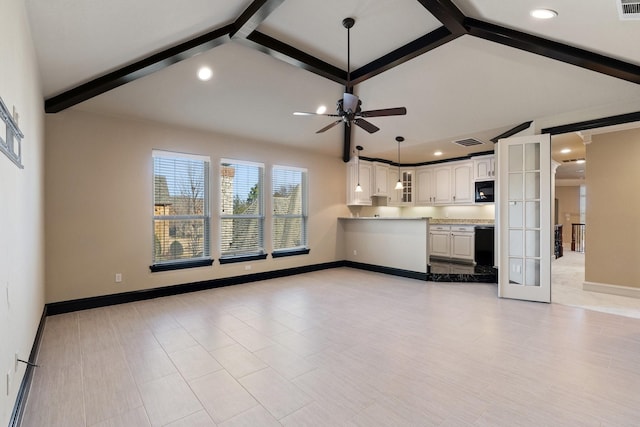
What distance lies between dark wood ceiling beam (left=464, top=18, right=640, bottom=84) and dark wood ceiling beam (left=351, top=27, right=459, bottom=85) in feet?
0.95

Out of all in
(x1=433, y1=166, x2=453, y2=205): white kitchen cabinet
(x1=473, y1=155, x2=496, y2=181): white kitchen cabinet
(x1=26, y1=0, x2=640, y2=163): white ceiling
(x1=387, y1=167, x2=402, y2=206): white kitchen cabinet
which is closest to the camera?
(x1=26, y1=0, x2=640, y2=163): white ceiling

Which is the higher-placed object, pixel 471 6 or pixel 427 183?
pixel 471 6

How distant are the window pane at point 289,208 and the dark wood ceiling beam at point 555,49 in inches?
159

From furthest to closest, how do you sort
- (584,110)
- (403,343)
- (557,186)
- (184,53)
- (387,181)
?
(557,186), (387,181), (584,110), (184,53), (403,343)

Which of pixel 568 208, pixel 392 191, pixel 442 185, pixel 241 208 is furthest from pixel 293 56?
pixel 568 208

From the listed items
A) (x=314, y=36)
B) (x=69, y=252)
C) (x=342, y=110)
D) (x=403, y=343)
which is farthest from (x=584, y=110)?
(x=69, y=252)

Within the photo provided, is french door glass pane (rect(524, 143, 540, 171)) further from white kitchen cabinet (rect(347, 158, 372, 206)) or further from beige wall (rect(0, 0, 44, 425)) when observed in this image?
beige wall (rect(0, 0, 44, 425))

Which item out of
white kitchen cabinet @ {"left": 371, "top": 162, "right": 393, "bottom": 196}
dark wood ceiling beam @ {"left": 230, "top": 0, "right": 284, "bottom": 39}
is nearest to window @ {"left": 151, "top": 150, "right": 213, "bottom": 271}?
dark wood ceiling beam @ {"left": 230, "top": 0, "right": 284, "bottom": 39}

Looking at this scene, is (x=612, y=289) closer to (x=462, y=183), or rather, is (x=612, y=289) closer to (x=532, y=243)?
(x=532, y=243)

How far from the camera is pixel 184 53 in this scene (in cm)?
349

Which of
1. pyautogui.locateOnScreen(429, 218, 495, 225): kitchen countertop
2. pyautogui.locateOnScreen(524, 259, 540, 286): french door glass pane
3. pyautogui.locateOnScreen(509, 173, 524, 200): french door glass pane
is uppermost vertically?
pyautogui.locateOnScreen(509, 173, 524, 200): french door glass pane

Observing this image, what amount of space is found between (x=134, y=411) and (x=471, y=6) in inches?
178

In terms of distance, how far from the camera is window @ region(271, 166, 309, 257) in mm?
6289

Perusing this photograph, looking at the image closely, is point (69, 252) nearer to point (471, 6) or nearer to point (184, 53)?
point (184, 53)
